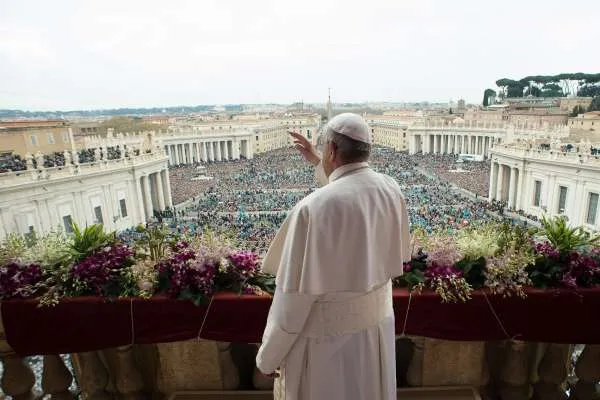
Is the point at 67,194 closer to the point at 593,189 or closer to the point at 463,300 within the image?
the point at 463,300

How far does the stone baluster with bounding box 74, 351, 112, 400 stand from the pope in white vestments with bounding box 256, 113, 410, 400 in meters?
1.33

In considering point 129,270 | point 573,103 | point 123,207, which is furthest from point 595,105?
point 129,270

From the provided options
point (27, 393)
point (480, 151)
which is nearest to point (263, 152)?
point (480, 151)

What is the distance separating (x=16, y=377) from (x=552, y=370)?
332 centimetres

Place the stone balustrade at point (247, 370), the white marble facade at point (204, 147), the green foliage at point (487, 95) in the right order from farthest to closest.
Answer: the green foliage at point (487, 95)
the white marble facade at point (204, 147)
the stone balustrade at point (247, 370)

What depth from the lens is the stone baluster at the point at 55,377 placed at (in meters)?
2.38

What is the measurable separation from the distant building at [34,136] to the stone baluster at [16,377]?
20639 millimetres

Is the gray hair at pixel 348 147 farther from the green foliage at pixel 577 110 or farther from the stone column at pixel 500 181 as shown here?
the green foliage at pixel 577 110

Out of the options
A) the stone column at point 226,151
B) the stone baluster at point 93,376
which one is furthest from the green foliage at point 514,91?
the stone baluster at point 93,376

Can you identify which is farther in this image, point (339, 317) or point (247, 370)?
point (247, 370)

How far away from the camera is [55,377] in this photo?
7.88 ft

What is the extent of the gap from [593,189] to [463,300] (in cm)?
1954

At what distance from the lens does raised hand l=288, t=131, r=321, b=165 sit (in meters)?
2.21

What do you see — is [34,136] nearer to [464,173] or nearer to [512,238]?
[512,238]
